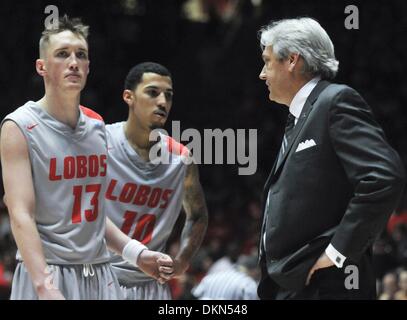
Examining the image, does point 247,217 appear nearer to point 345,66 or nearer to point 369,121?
point 345,66

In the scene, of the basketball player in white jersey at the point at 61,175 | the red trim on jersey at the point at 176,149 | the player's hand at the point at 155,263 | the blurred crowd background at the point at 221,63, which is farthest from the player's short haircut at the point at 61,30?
the blurred crowd background at the point at 221,63

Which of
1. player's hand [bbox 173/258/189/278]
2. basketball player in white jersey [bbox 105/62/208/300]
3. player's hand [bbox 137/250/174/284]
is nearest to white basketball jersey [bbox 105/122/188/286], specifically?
basketball player in white jersey [bbox 105/62/208/300]

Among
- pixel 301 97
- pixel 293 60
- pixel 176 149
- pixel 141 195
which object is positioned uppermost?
pixel 293 60

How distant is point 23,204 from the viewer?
375 cm

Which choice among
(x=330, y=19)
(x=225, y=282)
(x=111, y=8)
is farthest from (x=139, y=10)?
(x=225, y=282)

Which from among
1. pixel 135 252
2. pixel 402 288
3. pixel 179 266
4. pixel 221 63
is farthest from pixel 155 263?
pixel 221 63

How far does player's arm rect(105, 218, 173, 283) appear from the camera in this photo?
4.42m

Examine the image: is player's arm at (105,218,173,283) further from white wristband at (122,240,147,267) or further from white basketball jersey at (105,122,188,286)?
white basketball jersey at (105,122,188,286)

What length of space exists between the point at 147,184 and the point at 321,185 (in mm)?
1753

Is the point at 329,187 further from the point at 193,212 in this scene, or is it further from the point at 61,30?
the point at 193,212

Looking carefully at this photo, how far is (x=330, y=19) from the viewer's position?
13.4m

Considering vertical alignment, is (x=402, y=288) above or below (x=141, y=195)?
below

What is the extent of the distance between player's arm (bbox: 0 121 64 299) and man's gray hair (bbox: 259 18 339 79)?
1.25 metres
